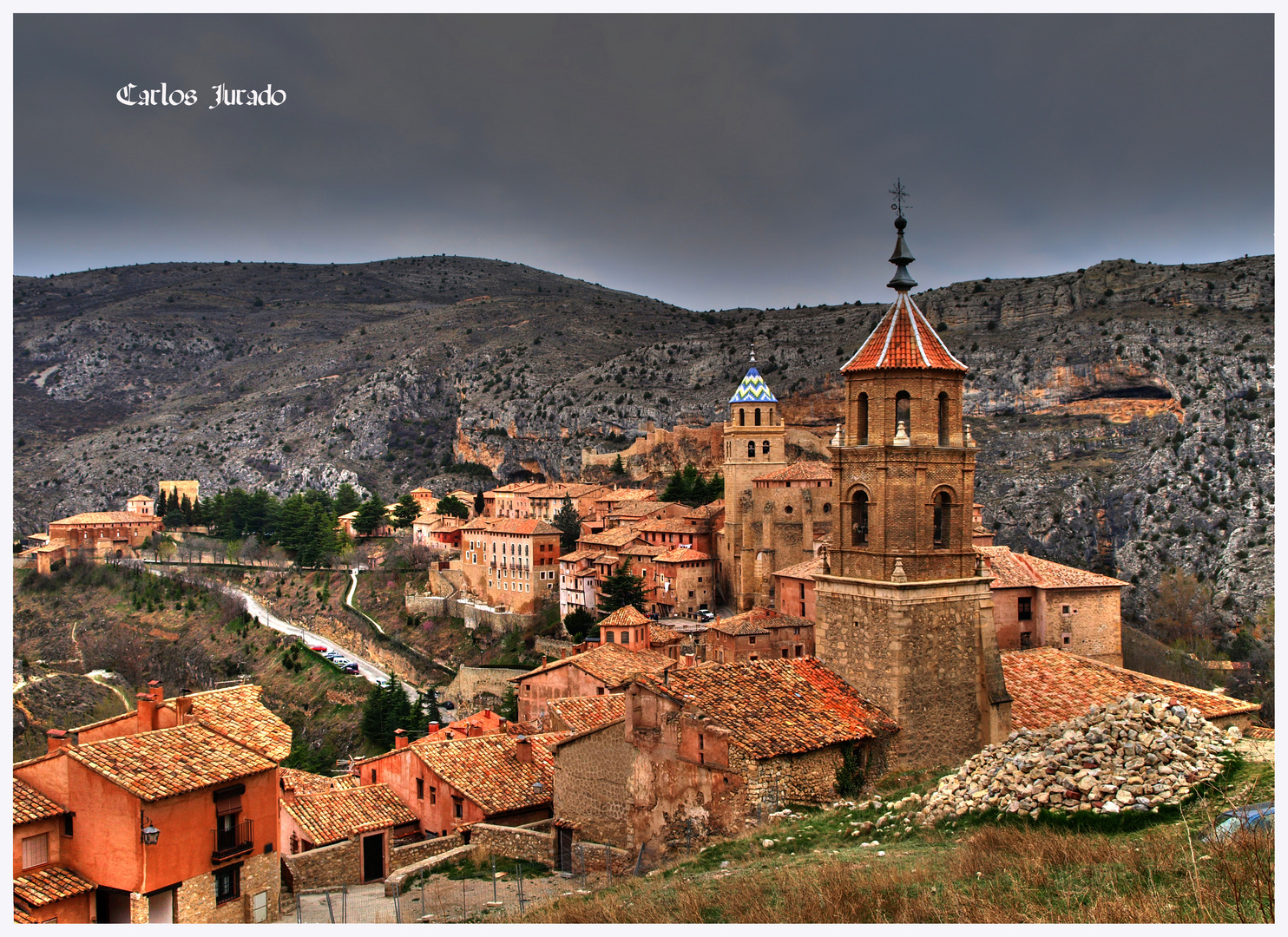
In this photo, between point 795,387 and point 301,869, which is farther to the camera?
point 795,387

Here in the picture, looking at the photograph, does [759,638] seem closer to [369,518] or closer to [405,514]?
[405,514]

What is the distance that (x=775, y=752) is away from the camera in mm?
11828

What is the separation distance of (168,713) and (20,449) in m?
93.9

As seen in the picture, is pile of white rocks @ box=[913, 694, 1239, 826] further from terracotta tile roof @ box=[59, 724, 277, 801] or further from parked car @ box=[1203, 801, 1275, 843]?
terracotta tile roof @ box=[59, 724, 277, 801]

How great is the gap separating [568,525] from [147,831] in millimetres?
41714

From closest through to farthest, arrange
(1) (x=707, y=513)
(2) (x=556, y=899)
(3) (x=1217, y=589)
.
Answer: (2) (x=556, y=899)
(3) (x=1217, y=589)
(1) (x=707, y=513)

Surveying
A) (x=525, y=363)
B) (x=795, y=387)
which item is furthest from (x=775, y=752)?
(x=525, y=363)

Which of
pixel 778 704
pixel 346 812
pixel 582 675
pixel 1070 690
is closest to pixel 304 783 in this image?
pixel 346 812

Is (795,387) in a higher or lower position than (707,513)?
higher

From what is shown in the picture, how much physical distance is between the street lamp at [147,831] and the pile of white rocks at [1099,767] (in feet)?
25.7

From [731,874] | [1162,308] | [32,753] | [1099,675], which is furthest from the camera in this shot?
[1162,308]

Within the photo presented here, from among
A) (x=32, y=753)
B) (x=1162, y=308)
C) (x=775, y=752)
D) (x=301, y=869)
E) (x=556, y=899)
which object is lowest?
(x=32, y=753)

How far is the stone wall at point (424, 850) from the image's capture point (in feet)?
50.1

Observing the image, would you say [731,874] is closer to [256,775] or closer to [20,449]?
[256,775]
